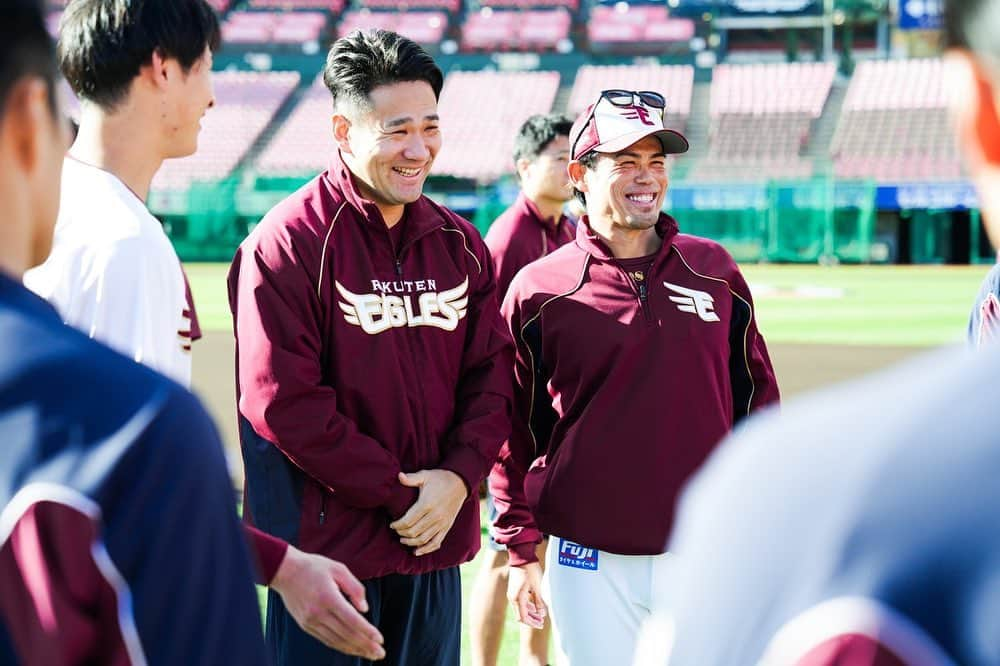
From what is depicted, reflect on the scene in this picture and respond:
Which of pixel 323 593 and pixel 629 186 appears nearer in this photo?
pixel 323 593

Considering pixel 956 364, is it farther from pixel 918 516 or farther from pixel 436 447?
pixel 436 447

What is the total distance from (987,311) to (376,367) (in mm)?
2163

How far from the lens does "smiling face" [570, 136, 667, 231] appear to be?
12.9 feet

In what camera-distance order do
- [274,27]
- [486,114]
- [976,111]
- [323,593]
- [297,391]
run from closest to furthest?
[976,111]
[323,593]
[297,391]
[486,114]
[274,27]

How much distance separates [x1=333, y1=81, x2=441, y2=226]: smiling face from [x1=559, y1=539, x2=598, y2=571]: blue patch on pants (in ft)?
3.78

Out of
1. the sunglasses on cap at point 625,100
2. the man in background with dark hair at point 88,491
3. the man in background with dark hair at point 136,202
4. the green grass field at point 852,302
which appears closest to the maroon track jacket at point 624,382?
the sunglasses on cap at point 625,100

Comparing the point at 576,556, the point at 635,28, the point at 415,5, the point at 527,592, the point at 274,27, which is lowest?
the point at 527,592

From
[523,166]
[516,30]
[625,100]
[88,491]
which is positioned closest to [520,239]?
[523,166]

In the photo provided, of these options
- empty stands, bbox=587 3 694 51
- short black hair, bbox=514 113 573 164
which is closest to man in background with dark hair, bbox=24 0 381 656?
short black hair, bbox=514 113 573 164

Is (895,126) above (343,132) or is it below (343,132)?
below

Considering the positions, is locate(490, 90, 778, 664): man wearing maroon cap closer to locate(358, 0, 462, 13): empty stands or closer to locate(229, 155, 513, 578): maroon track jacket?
locate(229, 155, 513, 578): maroon track jacket

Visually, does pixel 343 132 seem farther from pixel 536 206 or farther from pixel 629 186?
pixel 536 206

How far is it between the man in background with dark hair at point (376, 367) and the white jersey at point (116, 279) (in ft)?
2.37

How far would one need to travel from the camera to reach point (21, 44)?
3.89 ft
